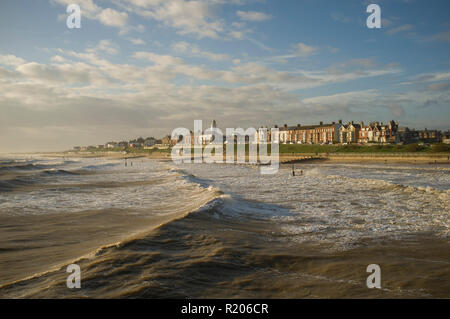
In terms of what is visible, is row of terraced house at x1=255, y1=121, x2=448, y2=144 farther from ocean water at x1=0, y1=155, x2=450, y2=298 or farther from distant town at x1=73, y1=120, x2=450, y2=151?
ocean water at x1=0, y1=155, x2=450, y2=298

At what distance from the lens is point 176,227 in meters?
9.42

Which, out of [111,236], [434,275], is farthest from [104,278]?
[434,275]
